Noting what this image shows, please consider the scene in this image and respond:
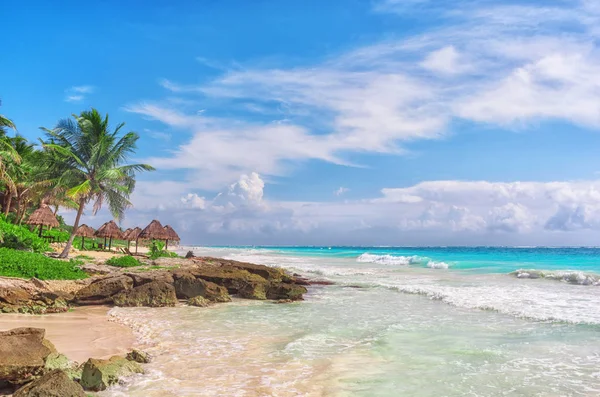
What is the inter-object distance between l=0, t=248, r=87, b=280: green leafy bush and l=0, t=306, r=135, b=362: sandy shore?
11.8ft

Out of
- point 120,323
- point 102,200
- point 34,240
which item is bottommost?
point 120,323

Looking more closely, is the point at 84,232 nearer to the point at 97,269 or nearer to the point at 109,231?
the point at 109,231

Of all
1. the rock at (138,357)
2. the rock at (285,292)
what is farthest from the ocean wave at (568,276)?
the rock at (138,357)

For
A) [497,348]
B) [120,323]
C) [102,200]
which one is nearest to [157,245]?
[102,200]

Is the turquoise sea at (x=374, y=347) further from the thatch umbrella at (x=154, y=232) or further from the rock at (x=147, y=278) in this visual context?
the thatch umbrella at (x=154, y=232)

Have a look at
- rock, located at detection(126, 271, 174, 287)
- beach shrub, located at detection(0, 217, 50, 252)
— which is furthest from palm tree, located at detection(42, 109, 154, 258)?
rock, located at detection(126, 271, 174, 287)

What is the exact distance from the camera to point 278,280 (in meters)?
22.4

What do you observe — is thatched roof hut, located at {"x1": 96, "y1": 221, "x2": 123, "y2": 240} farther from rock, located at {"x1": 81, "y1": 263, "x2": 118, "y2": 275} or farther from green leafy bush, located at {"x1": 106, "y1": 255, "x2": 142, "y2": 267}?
rock, located at {"x1": 81, "y1": 263, "x2": 118, "y2": 275}

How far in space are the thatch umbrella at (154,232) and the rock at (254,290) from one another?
72.8 ft

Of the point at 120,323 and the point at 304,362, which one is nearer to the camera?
the point at 304,362

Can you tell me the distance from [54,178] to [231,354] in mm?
21271

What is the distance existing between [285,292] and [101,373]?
466 inches

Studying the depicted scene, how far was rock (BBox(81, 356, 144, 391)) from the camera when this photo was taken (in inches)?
261

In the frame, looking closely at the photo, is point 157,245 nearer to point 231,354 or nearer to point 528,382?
point 231,354
